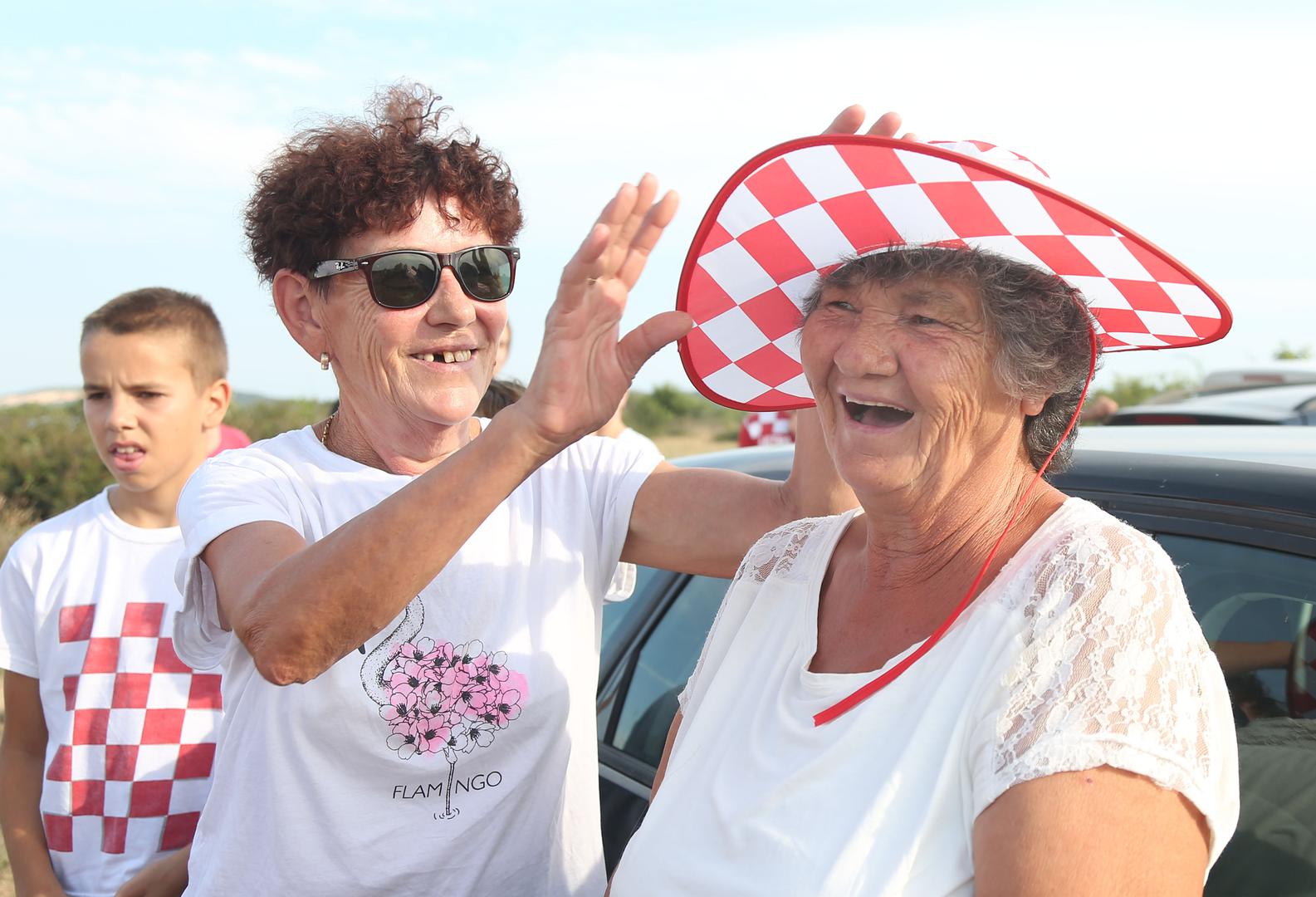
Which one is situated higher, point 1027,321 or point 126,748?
point 1027,321

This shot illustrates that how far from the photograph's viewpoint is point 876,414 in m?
1.74

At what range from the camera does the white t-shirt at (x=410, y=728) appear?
1.87 meters

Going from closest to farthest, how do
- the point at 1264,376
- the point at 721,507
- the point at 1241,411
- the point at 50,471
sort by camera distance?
the point at 721,507, the point at 1241,411, the point at 1264,376, the point at 50,471

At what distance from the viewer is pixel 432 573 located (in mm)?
1637

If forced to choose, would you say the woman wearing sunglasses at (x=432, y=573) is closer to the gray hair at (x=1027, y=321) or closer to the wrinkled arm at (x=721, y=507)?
the wrinkled arm at (x=721, y=507)

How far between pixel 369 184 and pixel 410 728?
2.98 ft

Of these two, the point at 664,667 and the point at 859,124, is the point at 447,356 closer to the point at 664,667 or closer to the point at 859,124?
the point at 859,124

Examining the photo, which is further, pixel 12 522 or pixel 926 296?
pixel 12 522

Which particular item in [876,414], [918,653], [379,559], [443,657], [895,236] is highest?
[895,236]

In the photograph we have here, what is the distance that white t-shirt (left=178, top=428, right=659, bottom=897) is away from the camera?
187 centimetres

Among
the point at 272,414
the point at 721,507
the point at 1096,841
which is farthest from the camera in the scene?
the point at 272,414

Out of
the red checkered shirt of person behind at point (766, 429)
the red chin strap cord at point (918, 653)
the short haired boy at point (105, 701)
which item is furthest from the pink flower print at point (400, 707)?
the red checkered shirt of person behind at point (766, 429)

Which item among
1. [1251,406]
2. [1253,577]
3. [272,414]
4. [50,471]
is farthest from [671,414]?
[1253,577]

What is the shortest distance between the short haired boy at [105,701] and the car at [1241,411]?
2843 mm
